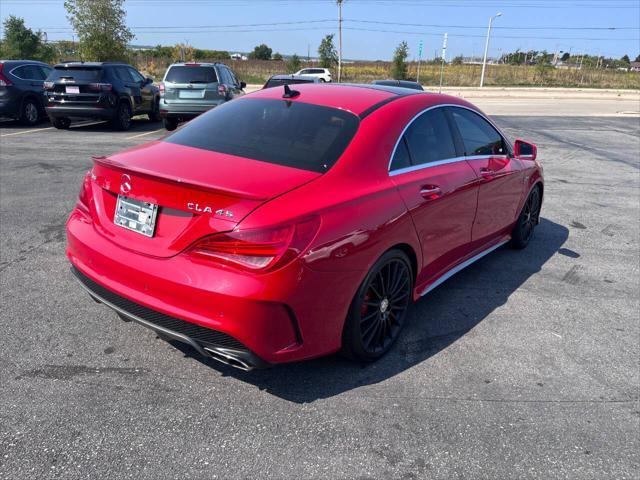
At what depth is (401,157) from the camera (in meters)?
3.38

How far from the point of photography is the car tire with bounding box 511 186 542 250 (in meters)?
5.41

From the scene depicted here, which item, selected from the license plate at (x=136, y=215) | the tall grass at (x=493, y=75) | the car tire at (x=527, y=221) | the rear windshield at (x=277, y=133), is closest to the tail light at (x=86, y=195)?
the license plate at (x=136, y=215)

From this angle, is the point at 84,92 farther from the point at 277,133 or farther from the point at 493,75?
the point at 493,75

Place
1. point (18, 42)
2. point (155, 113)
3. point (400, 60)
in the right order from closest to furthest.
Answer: point (155, 113) < point (18, 42) < point (400, 60)

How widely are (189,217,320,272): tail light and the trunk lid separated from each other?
0.06m

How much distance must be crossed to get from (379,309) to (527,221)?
3.05 m

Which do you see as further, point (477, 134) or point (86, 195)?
point (477, 134)

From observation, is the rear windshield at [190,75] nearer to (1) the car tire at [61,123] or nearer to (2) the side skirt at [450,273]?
(1) the car tire at [61,123]

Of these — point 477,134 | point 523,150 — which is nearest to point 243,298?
point 477,134

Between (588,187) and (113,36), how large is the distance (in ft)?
91.8

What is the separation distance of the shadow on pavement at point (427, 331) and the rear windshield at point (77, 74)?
11.2 m

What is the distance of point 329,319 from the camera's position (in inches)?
111

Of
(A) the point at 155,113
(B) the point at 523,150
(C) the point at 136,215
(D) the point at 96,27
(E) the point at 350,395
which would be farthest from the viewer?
(D) the point at 96,27

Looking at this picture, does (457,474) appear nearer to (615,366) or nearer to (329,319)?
(329,319)
